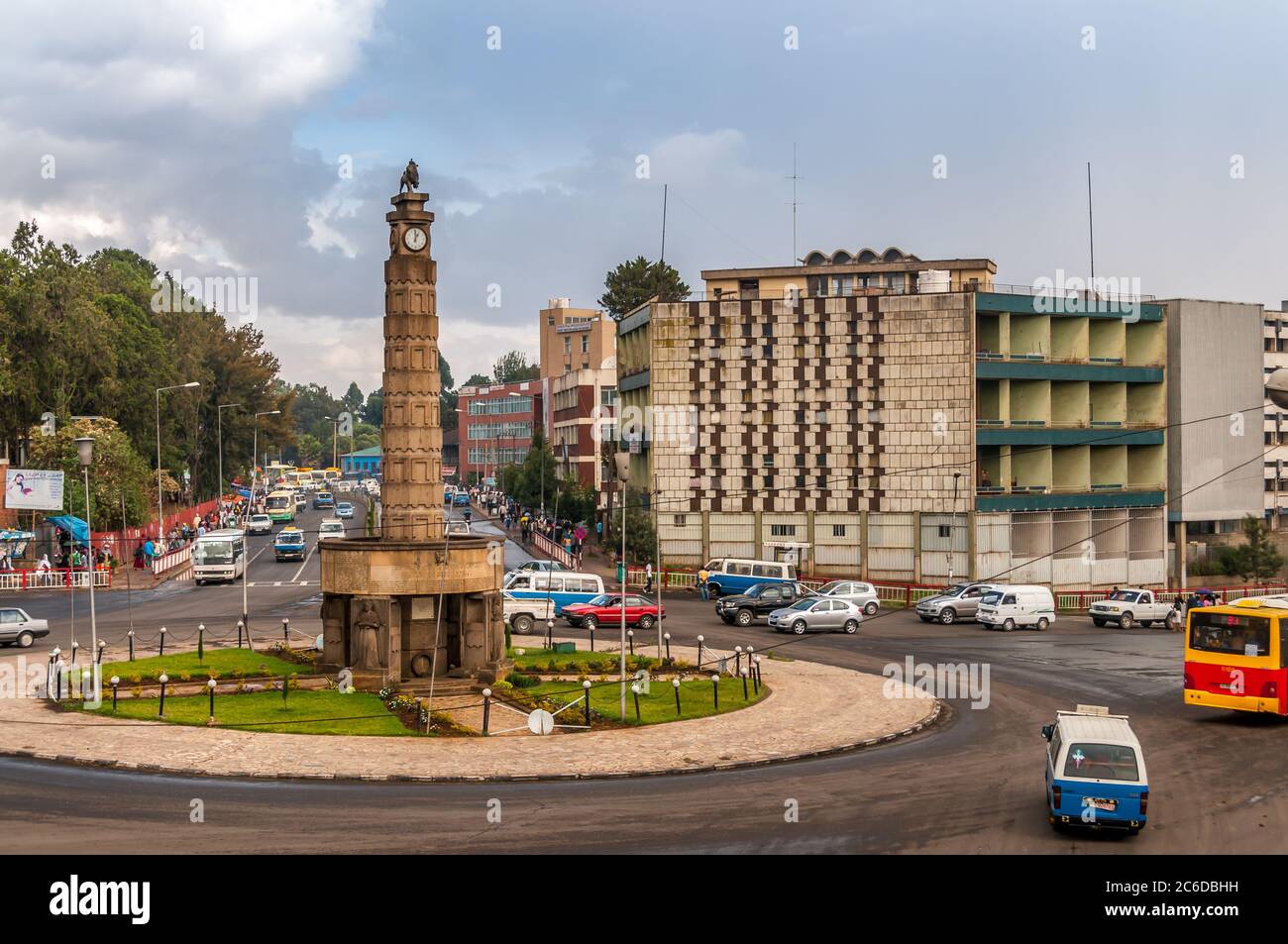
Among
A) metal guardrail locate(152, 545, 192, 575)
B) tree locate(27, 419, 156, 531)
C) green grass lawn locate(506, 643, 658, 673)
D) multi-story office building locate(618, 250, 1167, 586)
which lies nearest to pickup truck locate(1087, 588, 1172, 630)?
multi-story office building locate(618, 250, 1167, 586)

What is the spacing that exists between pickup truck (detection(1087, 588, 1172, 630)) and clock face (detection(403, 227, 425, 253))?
1433 inches

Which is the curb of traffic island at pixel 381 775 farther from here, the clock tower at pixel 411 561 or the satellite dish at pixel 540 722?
the clock tower at pixel 411 561

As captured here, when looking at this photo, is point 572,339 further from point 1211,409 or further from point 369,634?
point 369,634

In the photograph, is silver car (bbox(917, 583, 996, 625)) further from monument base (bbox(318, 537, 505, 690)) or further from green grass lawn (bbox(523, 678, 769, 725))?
monument base (bbox(318, 537, 505, 690))

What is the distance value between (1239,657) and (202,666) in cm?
3019

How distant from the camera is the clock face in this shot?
129 ft

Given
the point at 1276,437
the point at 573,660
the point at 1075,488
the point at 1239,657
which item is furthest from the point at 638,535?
the point at 1276,437

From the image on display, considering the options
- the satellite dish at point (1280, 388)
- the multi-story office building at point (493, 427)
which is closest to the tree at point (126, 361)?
the multi-story office building at point (493, 427)

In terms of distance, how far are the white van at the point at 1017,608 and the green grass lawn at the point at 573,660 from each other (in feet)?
61.6

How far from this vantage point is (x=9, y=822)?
862 inches

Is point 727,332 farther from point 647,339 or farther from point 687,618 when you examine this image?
point 687,618

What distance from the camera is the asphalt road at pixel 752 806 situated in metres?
21.2

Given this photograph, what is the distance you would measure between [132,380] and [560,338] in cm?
6049
